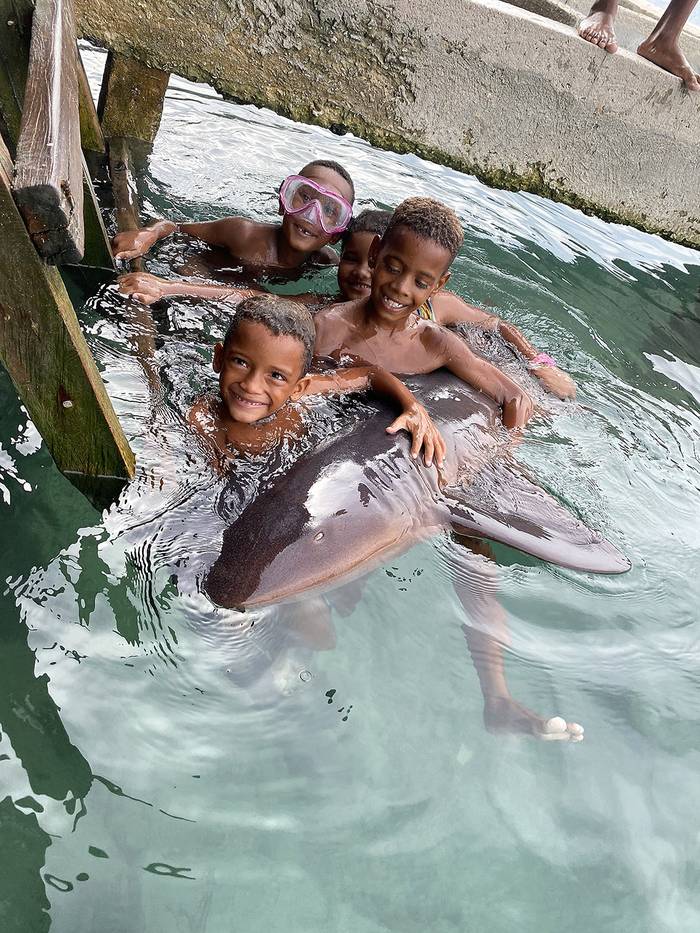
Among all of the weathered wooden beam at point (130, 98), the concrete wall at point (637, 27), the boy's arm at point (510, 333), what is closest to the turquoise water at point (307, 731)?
the boy's arm at point (510, 333)

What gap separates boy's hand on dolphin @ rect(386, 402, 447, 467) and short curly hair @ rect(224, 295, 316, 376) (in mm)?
471

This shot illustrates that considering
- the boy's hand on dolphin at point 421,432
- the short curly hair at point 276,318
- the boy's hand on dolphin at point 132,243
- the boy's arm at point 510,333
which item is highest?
the short curly hair at point 276,318

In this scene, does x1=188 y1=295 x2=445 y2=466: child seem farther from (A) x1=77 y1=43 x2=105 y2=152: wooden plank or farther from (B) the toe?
(A) x1=77 y1=43 x2=105 y2=152: wooden plank

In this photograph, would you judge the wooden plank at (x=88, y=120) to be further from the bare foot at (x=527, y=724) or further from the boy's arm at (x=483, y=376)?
the bare foot at (x=527, y=724)

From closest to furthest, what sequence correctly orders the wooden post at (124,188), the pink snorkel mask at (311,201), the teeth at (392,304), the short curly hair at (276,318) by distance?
1. the short curly hair at (276,318)
2. the teeth at (392,304)
3. the pink snorkel mask at (311,201)
4. the wooden post at (124,188)

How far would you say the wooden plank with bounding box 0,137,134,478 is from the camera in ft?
7.38

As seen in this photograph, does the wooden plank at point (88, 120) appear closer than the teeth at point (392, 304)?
No

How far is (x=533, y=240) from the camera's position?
684 cm

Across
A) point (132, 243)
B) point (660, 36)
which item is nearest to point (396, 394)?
point (132, 243)

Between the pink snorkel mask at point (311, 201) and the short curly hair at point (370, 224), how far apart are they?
107mm

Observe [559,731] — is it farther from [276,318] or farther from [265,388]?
[276,318]

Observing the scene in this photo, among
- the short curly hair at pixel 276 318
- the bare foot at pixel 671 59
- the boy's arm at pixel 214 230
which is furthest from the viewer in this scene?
Result: the bare foot at pixel 671 59

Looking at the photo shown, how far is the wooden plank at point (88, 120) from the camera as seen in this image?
16.2 ft

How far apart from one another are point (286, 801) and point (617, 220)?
186 inches
